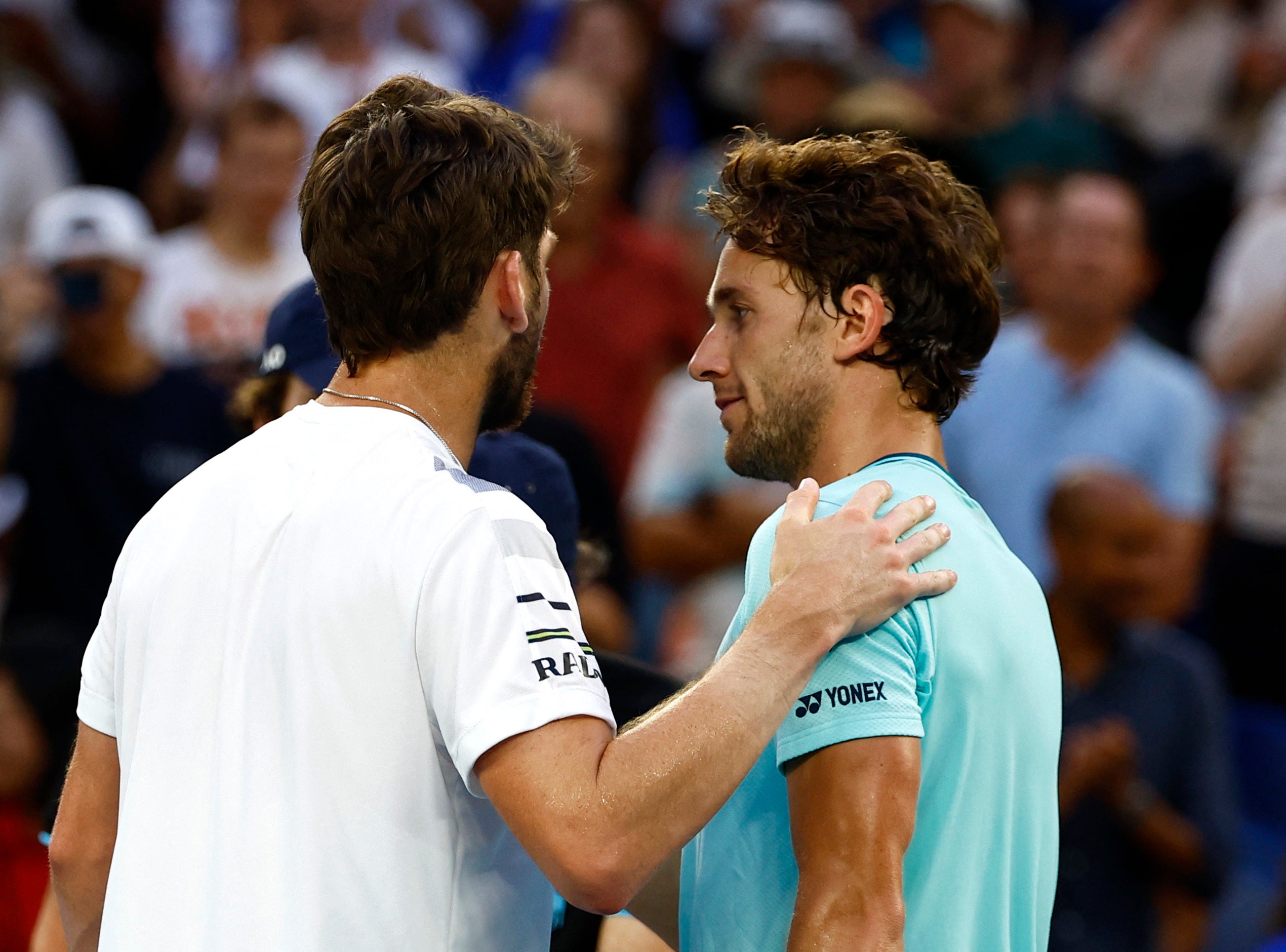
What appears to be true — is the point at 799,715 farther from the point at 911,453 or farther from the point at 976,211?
the point at 976,211

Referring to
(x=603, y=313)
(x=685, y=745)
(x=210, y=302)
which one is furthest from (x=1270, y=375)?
(x=685, y=745)

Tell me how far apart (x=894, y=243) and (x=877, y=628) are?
64 centimetres

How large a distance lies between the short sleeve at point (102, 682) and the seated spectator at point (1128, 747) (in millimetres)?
3043

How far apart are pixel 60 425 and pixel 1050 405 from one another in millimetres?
3623

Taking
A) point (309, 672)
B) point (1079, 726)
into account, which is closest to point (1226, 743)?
point (1079, 726)

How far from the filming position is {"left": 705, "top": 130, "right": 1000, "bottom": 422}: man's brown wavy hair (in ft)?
8.46

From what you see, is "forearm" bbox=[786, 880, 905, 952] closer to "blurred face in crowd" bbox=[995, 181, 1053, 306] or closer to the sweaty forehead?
the sweaty forehead

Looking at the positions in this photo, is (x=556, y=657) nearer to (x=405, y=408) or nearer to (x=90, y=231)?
(x=405, y=408)

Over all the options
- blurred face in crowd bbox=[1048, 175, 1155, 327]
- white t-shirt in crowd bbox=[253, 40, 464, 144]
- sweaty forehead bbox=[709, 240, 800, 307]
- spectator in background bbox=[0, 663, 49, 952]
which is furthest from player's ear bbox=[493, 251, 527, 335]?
white t-shirt in crowd bbox=[253, 40, 464, 144]

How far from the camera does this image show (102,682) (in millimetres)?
2396

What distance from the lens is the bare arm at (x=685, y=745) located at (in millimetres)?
2016

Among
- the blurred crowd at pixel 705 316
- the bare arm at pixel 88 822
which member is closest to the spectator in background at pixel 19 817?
the blurred crowd at pixel 705 316

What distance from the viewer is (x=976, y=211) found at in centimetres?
268

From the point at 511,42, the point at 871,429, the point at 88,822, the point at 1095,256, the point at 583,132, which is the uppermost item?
the point at 511,42
